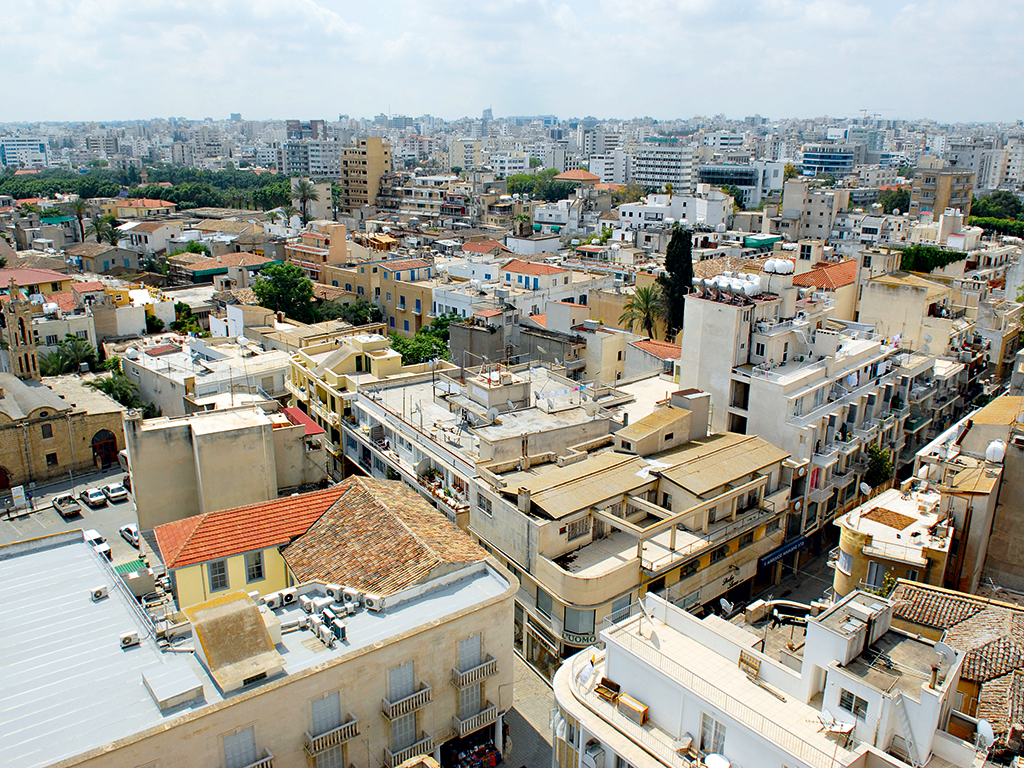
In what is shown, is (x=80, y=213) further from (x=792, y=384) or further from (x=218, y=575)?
(x=792, y=384)

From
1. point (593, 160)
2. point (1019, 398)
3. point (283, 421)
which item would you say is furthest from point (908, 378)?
point (593, 160)

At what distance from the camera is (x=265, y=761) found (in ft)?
61.3

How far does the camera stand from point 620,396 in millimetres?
40188

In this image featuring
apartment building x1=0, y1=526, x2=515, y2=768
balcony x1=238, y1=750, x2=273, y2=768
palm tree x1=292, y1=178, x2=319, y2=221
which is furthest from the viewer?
palm tree x1=292, y1=178, x2=319, y2=221

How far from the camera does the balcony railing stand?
21922mm

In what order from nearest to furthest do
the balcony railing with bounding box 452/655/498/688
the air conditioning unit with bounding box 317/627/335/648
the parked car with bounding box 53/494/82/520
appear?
1. the air conditioning unit with bounding box 317/627/335/648
2. the balcony railing with bounding box 452/655/498/688
3. the parked car with bounding box 53/494/82/520

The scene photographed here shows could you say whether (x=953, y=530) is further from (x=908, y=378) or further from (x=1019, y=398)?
(x=908, y=378)

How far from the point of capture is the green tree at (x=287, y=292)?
67.2 meters

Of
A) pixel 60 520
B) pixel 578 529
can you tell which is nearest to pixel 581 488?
pixel 578 529

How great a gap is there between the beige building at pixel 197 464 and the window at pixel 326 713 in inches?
569

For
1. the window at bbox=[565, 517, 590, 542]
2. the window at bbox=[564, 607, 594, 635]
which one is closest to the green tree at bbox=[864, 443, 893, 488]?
the window at bbox=[565, 517, 590, 542]

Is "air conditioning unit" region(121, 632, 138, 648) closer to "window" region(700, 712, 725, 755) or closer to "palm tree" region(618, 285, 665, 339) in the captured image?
"window" region(700, 712, 725, 755)

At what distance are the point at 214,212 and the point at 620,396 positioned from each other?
113 m

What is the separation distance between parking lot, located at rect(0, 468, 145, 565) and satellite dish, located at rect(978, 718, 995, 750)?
33.0m
